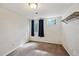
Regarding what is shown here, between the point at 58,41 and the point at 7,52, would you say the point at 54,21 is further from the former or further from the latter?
the point at 7,52

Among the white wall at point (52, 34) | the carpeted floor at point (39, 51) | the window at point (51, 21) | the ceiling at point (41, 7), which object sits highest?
the ceiling at point (41, 7)

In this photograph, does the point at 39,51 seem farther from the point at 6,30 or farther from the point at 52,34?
the point at 52,34

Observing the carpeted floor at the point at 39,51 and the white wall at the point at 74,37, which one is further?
the carpeted floor at the point at 39,51

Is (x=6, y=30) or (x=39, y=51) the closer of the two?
(x=6, y=30)

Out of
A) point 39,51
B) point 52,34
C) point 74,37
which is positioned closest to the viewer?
point 74,37

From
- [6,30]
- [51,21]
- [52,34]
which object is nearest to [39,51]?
[6,30]

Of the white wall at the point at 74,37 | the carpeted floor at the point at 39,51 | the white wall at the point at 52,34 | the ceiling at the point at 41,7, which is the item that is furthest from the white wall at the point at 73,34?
the white wall at the point at 52,34

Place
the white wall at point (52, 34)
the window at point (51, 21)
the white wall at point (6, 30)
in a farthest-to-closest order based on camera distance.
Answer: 1. the window at point (51, 21)
2. the white wall at point (52, 34)
3. the white wall at point (6, 30)

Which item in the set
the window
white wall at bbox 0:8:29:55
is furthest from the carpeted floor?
the window

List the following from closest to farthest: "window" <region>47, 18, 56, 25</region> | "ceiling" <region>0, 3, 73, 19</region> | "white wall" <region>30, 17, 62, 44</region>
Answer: "ceiling" <region>0, 3, 73, 19</region> → "white wall" <region>30, 17, 62, 44</region> → "window" <region>47, 18, 56, 25</region>

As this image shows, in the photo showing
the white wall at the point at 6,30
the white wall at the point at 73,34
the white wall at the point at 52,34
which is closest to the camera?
the white wall at the point at 73,34

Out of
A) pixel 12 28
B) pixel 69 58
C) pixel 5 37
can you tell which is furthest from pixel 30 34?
pixel 69 58

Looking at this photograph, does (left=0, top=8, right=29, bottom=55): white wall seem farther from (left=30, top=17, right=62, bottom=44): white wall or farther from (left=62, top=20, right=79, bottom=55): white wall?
(left=30, top=17, right=62, bottom=44): white wall

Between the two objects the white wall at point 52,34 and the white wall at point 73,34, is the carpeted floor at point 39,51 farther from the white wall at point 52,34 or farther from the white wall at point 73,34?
the white wall at point 52,34
